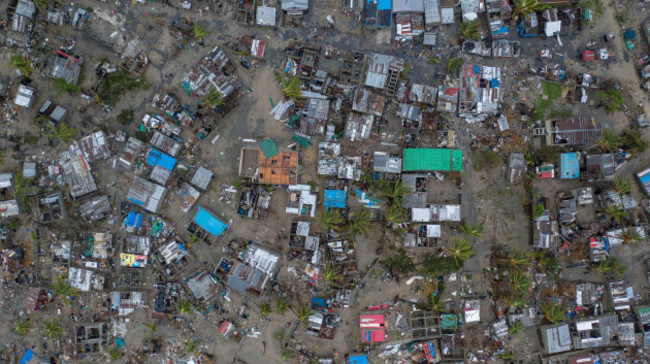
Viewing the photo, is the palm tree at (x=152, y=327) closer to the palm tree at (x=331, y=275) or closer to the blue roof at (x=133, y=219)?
the blue roof at (x=133, y=219)

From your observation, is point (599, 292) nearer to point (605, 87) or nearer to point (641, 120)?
point (641, 120)

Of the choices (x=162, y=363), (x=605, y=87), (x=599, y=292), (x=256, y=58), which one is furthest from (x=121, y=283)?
(x=605, y=87)

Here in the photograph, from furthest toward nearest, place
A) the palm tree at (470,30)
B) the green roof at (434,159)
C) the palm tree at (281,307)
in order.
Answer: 1. the palm tree at (281,307)
2. the palm tree at (470,30)
3. the green roof at (434,159)

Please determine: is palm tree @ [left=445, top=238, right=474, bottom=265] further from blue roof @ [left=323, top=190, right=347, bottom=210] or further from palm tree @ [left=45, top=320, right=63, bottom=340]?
palm tree @ [left=45, top=320, right=63, bottom=340]

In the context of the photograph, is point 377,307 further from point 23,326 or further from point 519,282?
point 23,326

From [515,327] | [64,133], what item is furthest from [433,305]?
[64,133]

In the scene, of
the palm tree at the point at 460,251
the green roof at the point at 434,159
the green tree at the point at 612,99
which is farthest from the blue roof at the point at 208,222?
the green tree at the point at 612,99
